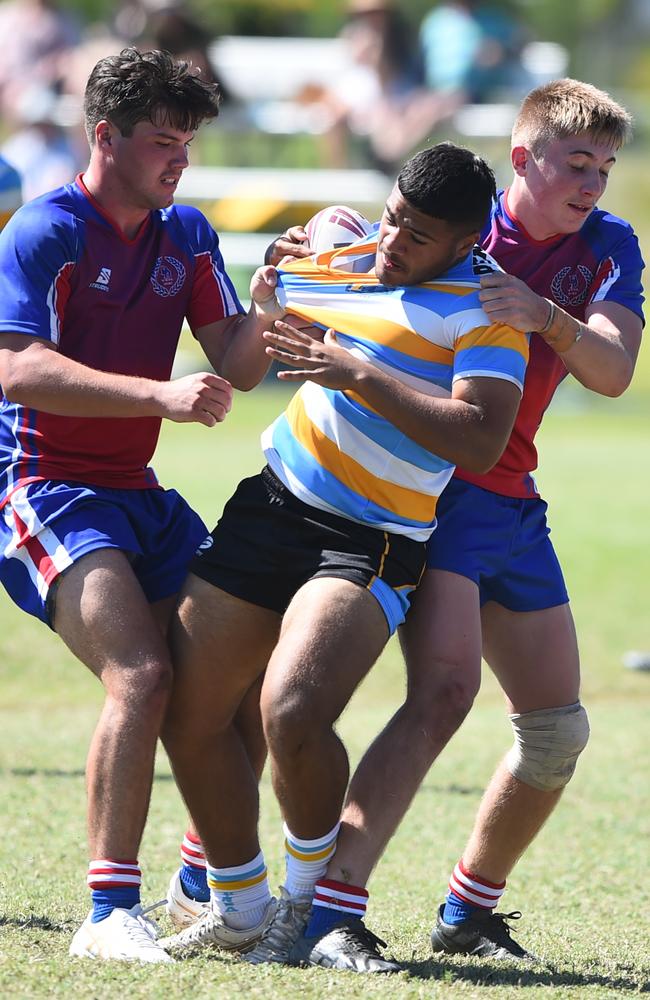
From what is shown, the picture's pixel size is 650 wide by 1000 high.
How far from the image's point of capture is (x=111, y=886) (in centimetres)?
423

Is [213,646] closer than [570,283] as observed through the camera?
Yes

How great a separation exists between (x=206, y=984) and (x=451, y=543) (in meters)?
1.39

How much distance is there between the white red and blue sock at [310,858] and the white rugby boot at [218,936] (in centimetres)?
28

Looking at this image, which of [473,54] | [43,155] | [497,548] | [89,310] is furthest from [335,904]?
[473,54]

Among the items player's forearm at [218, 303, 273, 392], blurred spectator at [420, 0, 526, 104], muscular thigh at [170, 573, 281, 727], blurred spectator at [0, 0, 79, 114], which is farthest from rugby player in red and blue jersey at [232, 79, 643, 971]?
blurred spectator at [0, 0, 79, 114]

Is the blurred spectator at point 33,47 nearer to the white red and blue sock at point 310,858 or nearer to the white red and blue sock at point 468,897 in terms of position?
the white red and blue sock at point 468,897

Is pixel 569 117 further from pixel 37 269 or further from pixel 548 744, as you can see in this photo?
pixel 548 744

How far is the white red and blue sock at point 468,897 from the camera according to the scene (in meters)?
4.68

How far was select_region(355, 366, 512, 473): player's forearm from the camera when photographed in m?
4.06

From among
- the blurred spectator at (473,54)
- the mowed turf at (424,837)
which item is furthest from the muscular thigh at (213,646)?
the blurred spectator at (473,54)

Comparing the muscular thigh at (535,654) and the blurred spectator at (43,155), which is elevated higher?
the muscular thigh at (535,654)

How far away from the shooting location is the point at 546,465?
15.6 metres

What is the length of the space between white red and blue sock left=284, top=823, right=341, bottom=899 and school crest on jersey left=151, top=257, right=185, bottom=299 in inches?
62.4

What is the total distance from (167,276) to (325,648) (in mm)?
1265
